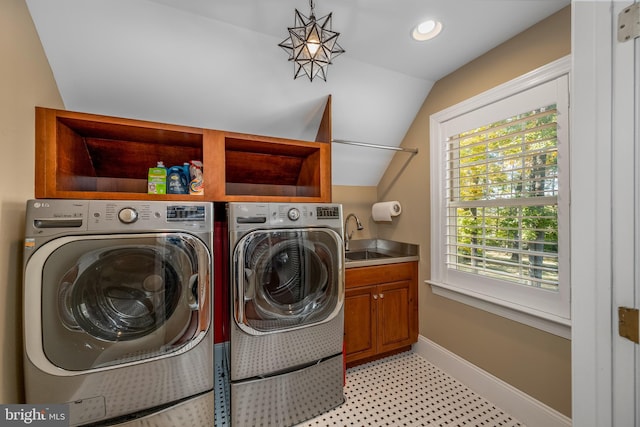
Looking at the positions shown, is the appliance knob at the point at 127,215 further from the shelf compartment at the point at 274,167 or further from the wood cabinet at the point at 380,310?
the wood cabinet at the point at 380,310

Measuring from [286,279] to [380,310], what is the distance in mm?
1017

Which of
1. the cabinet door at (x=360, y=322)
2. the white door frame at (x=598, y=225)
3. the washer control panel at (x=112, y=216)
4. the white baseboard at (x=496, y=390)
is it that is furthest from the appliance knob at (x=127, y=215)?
the white baseboard at (x=496, y=390)

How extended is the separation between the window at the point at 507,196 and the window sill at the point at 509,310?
0.01m

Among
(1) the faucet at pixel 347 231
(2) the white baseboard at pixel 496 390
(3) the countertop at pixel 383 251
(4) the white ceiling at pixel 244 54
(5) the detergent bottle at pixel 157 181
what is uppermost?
(4) the white ceiling at pixel 244 54

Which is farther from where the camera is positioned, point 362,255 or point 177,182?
point 362,255

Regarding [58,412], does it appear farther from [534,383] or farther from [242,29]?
[534,383]

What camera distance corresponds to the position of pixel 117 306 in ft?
3.94

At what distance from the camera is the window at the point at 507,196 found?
141 cm

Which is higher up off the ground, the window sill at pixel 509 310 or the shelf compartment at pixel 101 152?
the shelf compartment at pixel 101 152

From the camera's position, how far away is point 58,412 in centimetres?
107

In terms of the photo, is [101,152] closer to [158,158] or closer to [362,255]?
[158,158]

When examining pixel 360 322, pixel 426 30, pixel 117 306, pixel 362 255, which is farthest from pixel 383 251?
pixel 117 306

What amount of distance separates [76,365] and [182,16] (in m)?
1.81

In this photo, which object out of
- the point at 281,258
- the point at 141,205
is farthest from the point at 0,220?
the point at 281,258
